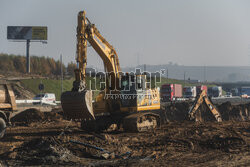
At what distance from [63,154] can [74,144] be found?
229cm

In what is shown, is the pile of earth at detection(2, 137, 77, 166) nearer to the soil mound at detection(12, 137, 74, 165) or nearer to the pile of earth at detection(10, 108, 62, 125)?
the soil mound at detection(12, 137, 74, 165)

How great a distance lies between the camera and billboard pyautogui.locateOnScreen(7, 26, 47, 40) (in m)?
74.2

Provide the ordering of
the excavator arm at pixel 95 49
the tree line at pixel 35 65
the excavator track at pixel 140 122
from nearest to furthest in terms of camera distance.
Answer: the excavator arm at pixel 95 49 < the excavator track at pixel 140 122 < the tree line at pixel 35 65

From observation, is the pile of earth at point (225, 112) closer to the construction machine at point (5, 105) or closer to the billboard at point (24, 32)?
the construction machine at point (5, 105)

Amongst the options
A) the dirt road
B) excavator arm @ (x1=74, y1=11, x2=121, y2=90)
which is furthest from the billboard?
the dirt road

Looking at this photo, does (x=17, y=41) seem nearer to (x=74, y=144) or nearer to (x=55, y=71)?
(x=55, y=71)

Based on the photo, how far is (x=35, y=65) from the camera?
79500mm

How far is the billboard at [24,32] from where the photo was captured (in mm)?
74250

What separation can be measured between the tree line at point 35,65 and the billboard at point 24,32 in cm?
560

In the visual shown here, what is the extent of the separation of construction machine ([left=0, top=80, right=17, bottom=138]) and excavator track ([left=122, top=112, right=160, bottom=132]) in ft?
20.8

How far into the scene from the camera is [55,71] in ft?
258

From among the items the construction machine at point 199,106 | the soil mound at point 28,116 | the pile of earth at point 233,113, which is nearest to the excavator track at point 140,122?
the construction machine at point 199,106

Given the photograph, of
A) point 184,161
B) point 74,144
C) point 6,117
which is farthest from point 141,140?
point 6,117

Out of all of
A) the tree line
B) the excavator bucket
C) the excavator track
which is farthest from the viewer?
the tree line
